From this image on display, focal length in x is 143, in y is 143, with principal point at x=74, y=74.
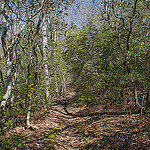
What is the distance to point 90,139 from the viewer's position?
651 cm

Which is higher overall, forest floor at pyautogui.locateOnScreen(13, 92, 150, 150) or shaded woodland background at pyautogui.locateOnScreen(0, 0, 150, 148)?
shaded woodland background at pyautogui.locateOnScreen(0, 0, 150, 148)

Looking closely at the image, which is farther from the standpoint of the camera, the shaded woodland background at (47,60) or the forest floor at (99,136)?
the shaded woodland background at (47,60)

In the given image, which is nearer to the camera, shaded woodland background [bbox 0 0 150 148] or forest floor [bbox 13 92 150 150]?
forest floor [bbox 13 92 150 150]

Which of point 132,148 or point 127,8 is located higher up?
point 127,8

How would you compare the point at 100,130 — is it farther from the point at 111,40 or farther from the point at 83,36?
the point at 83,36

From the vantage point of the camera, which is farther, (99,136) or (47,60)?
(47,60)

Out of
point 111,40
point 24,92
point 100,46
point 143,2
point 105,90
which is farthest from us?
point 100,46

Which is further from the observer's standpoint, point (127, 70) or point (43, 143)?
point (127, 70)

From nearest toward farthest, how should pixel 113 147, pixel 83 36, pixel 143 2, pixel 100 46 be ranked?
1. pixel 113 147
2. pixel 143 2
3. pixel 100 46
4. pixel 83 36

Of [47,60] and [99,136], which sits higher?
[47,60]

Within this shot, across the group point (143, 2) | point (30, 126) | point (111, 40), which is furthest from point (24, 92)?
point (143, 2)

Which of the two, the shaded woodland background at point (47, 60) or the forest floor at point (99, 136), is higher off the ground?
the shaded woodland background at point (47, 60)

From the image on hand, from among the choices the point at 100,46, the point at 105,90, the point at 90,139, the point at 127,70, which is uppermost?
the point at 100,46

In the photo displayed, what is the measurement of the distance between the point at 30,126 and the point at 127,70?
534 centimetres
